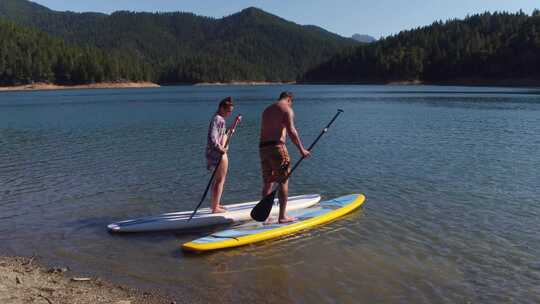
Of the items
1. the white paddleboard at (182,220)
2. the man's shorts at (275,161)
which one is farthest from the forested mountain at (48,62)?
the man's shorts at (275,161)

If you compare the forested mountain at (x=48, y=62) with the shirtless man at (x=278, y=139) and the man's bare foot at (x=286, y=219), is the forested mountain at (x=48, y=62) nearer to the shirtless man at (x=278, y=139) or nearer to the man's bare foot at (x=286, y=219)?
the man's bare foot at (x=286, y=219)

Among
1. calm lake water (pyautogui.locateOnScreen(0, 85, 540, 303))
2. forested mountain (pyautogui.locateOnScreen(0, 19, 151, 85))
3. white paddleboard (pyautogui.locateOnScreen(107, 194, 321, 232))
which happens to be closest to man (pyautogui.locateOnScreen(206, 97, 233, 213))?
white paddleboard (pyautogui.locateOnScreen(107, 194, 321, 232))

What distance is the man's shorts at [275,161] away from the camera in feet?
34.2

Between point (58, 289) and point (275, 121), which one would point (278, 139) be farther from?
point (58, 289)

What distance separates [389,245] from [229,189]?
7.02m

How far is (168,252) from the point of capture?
1012 centimetres

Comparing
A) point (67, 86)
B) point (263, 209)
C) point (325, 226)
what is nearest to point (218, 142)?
point (263, 209)

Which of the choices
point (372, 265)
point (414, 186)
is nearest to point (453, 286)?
point (372, 265)

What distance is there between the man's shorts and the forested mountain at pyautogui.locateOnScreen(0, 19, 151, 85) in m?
170

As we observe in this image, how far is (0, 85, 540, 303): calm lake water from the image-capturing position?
335 inches

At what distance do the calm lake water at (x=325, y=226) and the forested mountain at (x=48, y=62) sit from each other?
5936 inches

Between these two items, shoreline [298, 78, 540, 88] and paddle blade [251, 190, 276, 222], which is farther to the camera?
shoreline [298, 78, 540, 88]

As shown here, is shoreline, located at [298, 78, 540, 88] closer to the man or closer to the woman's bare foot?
the woman's bare foot

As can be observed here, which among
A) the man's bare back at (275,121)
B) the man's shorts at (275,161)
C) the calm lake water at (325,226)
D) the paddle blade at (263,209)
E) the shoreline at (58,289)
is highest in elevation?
the man's bare back at (275,121)
